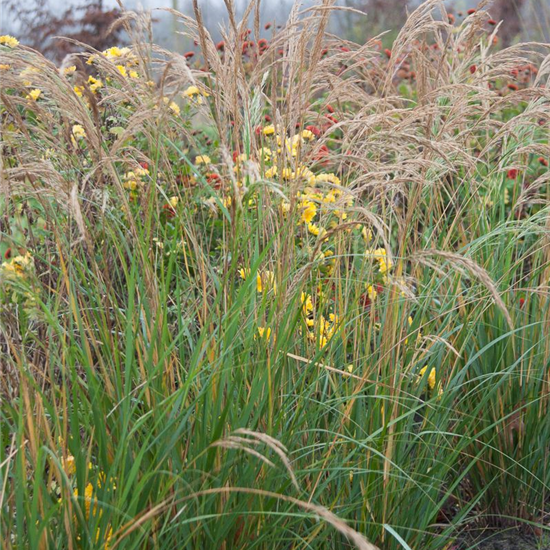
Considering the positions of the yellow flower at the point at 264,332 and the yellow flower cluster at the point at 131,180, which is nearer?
the yellow flower at the point at 264,332

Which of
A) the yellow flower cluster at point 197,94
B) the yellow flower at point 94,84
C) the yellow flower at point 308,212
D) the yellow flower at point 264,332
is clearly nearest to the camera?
the yellow flower at point 264,332

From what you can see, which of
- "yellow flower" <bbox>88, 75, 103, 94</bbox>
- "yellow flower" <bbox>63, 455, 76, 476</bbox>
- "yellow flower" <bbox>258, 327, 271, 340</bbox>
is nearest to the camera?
"yellow flower" <bbox>63, 455, 76, 476</bbox>

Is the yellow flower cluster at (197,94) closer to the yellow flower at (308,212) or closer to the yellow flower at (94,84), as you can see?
the yellow flower at (94,84)

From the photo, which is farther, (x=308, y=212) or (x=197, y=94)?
(x=197, y=94)

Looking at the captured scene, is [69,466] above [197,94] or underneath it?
underneath

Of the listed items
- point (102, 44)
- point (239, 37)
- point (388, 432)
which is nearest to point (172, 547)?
point (388, 432)

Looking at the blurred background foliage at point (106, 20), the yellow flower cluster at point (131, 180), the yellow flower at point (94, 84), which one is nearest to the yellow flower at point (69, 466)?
the yellow flower cluster at point (131, 180)

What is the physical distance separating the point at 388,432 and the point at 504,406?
2.22 feet

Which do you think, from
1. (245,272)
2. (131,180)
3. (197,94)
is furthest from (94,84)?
(245,272)

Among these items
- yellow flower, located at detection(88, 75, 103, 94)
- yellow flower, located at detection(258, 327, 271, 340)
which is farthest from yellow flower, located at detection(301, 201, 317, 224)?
yellow flower, located at detection(88, 75, 103, 94)

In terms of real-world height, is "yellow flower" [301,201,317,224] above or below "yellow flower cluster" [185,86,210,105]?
below

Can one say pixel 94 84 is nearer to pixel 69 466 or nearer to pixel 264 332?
pixel 264 332

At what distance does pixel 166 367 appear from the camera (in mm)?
1915

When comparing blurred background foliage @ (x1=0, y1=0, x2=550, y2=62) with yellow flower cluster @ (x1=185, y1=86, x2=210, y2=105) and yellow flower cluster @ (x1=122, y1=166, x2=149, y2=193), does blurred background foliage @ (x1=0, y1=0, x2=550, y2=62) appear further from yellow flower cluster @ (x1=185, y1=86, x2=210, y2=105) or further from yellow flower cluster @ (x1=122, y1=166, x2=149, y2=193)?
yellow flower cluster @ (x1=122, y1=166, x2=149, y2=193)
